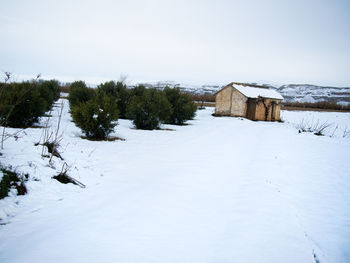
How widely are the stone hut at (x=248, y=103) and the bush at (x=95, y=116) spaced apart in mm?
18012

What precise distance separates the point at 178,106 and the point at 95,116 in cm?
903

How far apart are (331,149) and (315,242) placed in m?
8.52

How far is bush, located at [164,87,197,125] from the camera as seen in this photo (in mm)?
17422

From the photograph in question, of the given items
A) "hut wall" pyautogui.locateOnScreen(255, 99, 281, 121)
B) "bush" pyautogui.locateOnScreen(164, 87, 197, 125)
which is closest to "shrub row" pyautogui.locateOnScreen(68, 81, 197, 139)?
"bush" pyautogui.locateOnScreen(164, 87, 197, 125)

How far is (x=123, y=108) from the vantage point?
1802 cm

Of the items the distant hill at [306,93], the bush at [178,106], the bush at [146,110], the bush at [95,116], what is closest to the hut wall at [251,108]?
the bush at [178,106]

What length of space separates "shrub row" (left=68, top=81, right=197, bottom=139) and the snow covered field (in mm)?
2414

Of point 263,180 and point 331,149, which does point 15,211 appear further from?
point 331,149

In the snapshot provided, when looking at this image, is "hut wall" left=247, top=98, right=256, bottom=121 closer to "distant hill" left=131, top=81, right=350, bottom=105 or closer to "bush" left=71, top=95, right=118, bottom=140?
"bush" left=71, top=95, right=118, bottom=140

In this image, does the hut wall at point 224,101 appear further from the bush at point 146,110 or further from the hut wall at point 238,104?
the bush at point 146,110

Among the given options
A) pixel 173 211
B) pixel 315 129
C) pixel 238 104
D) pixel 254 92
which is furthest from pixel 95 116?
pixel 254 92

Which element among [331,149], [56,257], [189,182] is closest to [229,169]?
[189,182]

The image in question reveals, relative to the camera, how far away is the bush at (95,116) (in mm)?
9305

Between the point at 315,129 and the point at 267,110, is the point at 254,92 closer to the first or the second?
the point at 267,110
